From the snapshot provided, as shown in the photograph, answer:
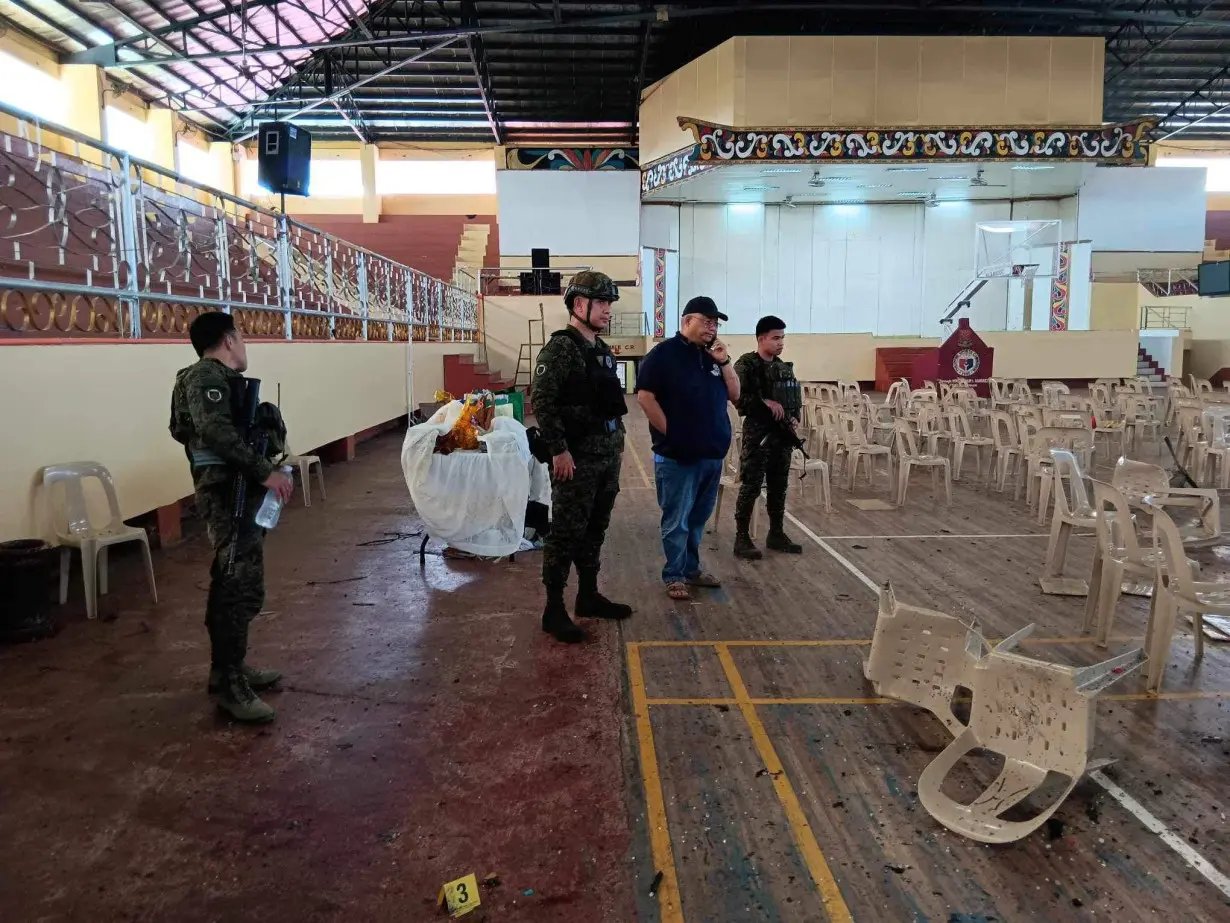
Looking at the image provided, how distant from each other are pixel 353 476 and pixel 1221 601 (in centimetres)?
747

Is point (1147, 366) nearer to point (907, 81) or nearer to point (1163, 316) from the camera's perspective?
point (1163, 316)

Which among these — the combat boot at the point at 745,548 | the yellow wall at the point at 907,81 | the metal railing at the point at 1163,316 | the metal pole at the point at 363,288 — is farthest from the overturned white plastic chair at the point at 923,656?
the metal railing at the point at 1163,316

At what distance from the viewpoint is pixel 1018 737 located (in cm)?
247

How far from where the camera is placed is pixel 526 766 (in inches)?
104

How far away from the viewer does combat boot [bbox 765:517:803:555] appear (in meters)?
5.30

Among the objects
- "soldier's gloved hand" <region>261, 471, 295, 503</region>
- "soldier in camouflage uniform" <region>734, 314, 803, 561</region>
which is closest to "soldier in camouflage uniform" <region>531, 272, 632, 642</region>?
"soldier's gloved hand" <region>261, 471, 295, 503</region>

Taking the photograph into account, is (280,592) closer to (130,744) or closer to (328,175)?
(130,744)

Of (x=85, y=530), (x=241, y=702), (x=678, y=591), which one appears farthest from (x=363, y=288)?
(x=241, y=702)

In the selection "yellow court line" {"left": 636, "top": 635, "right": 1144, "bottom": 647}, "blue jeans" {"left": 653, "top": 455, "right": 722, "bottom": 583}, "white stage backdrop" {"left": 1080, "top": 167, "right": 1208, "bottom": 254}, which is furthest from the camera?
"white stage backdrop" {"left": 1080, "top": 167, "right": 1208, "bottom": 254}

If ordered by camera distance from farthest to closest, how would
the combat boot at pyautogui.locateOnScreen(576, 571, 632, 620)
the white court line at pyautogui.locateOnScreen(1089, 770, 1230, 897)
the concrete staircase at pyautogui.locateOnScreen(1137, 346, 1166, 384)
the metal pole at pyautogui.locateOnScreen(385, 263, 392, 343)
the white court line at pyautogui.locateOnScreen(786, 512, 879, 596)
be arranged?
the concrete staircase at pyautogui.locateOnScreen(1137, 346, 1166, 384) < the metal pole at pyautogui.locateOnScreen(385, 263, 392, 343) < the white court line at pyautogui.locateOnScreen(786, 512, 879, 596) < the combat boot at pyautogui.locateOnScreen(576, 571, 632, 620) < the white court line at pyautogui.locateOnScreen(1089, 770, 1230, 897)

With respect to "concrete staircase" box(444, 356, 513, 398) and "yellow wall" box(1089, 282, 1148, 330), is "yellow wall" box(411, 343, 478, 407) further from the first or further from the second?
"yellow wall" box(1089, 282, 1148, 330)

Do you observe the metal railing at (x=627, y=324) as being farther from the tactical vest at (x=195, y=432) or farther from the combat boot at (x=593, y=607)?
the tactical vest at (x=195, y=432)

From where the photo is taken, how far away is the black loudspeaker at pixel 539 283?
19734mm

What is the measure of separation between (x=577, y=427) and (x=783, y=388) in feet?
6.04
